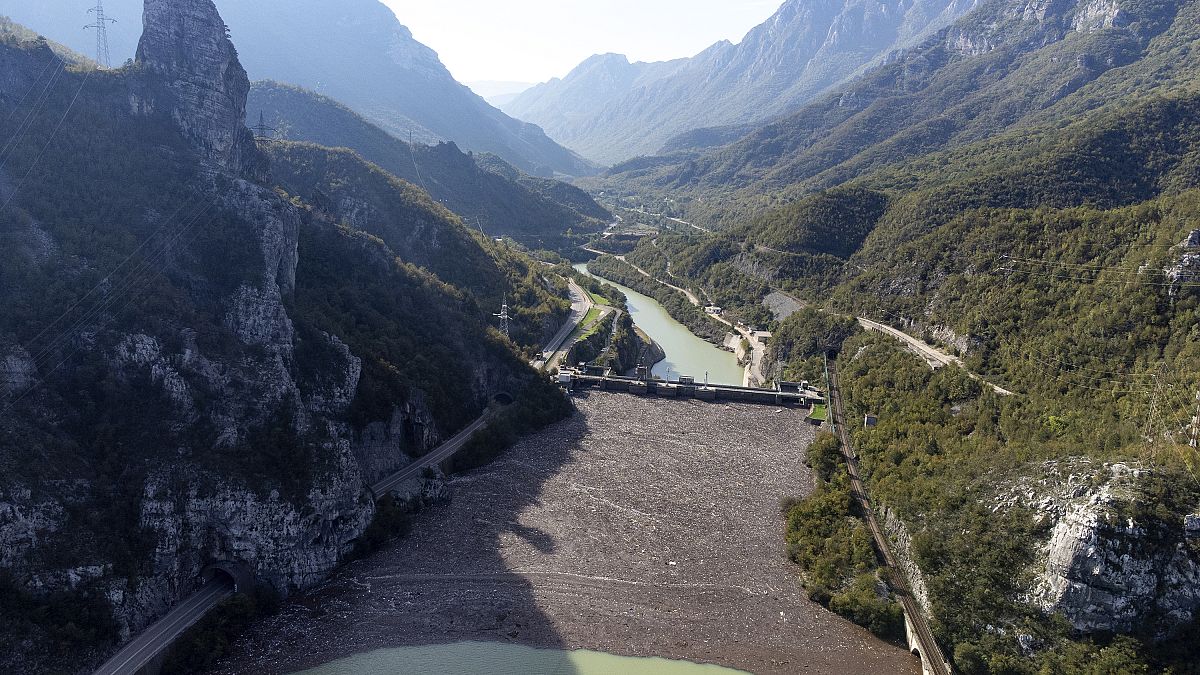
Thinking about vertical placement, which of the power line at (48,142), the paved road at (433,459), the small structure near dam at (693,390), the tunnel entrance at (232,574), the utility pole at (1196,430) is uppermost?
the power line at (48,142)

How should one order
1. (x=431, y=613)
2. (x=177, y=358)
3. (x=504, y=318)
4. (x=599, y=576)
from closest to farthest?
(x=431, y=613), (x=177, y=358), (x=599, y=576), (x=504, y=318)

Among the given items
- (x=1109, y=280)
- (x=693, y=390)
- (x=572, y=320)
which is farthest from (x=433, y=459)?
(x=1109, y=280)

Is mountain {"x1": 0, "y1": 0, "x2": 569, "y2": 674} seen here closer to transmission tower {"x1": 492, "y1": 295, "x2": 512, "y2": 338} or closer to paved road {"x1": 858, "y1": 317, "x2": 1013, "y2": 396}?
transmission tower {"x1": 492, "y1": 295, "x2": 512, "y2": 338}

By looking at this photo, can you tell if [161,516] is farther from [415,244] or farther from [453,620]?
[415,244]

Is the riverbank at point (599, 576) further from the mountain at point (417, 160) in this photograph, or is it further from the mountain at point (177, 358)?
the mountain at point (417, 160)

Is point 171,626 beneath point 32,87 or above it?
beneath

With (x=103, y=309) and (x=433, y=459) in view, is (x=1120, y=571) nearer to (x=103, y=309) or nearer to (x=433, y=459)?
(x=433, y=459)

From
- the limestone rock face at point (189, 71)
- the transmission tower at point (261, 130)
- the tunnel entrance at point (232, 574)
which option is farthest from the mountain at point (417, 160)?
the tunnel entrance at point (232, 574)
